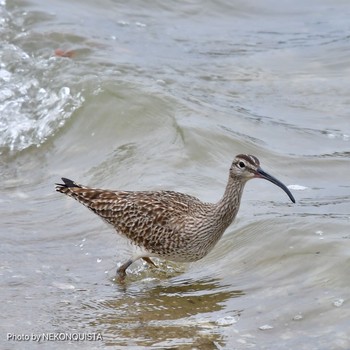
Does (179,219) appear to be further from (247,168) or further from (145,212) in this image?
(247,168)

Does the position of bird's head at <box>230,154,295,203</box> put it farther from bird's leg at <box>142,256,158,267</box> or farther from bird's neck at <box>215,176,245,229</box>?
bird's leg at <box>142,256,158,267</box>

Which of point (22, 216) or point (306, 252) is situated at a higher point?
point (306, 252)

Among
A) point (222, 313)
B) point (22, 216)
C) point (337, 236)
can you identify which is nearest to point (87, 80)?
point (22, 216)

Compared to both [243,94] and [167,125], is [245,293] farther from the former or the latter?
[243,94]

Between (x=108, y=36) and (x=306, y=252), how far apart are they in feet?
25.6

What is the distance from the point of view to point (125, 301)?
7.98m

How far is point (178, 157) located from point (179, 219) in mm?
2614

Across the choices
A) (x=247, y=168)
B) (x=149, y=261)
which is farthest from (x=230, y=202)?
(x=149, y=261)

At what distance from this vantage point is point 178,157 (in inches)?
435

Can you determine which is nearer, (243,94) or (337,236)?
(337,236)

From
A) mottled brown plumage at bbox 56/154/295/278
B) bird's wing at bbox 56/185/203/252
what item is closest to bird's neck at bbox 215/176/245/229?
mottled brown plumage at bbox 56/154/295/278

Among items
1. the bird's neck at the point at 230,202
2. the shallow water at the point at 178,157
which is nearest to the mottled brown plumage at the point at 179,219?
the bird's neck at the point at 230,202

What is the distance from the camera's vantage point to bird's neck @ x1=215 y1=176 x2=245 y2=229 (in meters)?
8.51

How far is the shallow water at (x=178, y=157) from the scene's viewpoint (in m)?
7.50
